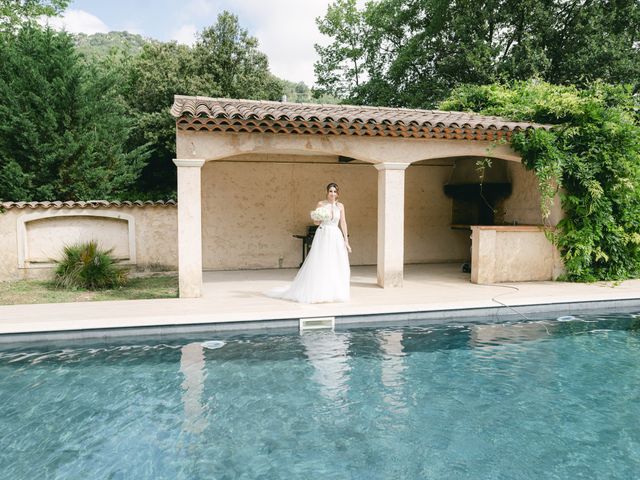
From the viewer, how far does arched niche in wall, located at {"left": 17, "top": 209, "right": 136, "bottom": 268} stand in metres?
10.7

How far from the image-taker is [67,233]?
36.1 feet

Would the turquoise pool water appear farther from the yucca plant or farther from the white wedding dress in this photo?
the yucca plant

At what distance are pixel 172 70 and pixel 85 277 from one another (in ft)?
53.9

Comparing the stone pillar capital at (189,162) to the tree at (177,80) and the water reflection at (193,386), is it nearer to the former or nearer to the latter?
the water reflection at (193,386)

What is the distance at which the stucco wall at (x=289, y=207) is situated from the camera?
1213 centimetres

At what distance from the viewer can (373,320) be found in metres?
7.18

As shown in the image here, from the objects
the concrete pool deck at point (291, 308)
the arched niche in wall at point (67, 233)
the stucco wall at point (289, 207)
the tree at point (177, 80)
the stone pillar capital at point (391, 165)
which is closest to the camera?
the concrete pool deck at point (291, 308)

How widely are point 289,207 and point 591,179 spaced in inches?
269

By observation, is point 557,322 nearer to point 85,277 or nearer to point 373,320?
point 373,320

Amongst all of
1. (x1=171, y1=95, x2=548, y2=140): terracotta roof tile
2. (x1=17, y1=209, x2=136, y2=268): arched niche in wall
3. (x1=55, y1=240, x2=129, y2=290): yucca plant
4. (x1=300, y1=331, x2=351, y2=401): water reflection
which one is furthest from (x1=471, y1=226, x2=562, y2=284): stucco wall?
(x1=17, y1=209, x2=136, y2=268): arched niche in wall

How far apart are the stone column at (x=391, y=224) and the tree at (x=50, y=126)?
35.5 feet

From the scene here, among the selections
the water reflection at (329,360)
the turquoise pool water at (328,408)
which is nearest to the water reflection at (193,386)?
the turquoise pool water at (328,408)

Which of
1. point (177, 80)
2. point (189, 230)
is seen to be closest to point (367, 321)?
point (189, 230)

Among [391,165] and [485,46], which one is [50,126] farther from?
[485,46]
